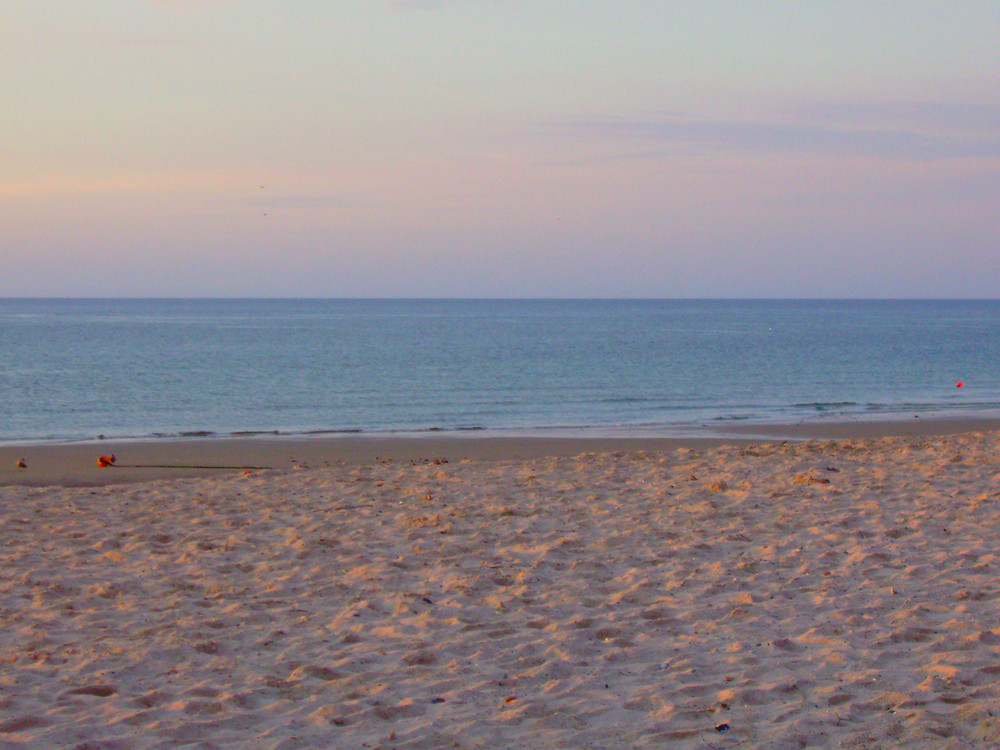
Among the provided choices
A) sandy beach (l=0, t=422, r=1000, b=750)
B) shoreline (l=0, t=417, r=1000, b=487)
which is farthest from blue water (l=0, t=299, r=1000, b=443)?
sandy beach (l=0, t=422, r=1000, b=750)

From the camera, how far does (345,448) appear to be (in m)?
17.8

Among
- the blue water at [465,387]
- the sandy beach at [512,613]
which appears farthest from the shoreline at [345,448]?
the sandy beach at [512,613]

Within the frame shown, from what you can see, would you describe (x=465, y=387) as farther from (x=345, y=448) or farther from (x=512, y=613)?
(x=512, y=613)

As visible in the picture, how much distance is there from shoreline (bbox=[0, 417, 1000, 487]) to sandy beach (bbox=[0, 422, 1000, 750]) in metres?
3.40

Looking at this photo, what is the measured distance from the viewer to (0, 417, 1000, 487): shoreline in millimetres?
14578

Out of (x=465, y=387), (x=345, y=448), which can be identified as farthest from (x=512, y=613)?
(x=465, y=387)

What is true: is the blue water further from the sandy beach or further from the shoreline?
the sandy beach

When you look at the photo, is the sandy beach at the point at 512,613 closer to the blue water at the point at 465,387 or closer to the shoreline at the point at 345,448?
the shoreline at the point at 345,448

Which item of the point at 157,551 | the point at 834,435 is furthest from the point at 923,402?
the point at 157,551

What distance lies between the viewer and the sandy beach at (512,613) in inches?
178

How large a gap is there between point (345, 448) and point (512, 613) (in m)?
12.0

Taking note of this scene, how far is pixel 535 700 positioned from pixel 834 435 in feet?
52.4

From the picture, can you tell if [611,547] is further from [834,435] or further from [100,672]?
[834,435]

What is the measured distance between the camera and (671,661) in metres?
5.27
